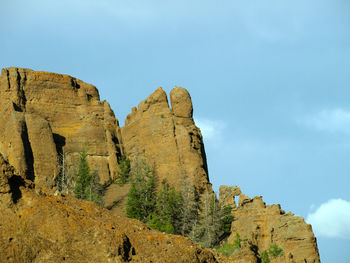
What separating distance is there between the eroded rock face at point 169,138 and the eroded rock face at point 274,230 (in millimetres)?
8311

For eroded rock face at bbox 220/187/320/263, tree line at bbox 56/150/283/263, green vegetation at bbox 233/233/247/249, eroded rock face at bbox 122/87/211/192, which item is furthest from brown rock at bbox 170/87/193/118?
green vegetation at bbox 233/233/247/249

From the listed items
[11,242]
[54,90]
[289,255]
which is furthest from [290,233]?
[11,242]

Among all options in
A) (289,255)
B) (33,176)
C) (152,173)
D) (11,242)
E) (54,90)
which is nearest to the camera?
(11,242)

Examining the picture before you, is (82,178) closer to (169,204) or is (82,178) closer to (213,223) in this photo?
(169,204)

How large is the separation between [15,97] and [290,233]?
42.6 metres

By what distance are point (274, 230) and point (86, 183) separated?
2554 cm

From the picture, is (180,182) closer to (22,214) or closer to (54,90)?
(54,90)

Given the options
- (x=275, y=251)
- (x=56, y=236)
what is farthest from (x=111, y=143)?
(x=56, y=236)

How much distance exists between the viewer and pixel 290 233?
55.8 m

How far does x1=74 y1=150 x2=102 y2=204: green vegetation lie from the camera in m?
67.1

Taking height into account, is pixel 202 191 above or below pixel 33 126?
below

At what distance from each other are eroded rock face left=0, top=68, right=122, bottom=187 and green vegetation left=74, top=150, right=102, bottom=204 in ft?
5.23

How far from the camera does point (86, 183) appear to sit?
7044 centimetres

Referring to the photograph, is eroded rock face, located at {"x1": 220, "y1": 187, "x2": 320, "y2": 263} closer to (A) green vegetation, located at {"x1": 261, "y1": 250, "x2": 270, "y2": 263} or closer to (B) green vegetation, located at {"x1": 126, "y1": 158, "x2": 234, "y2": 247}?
(A) green vegetation, located at {"x1": 261, "y1": 250, "x2": 270, "y2": 263}
